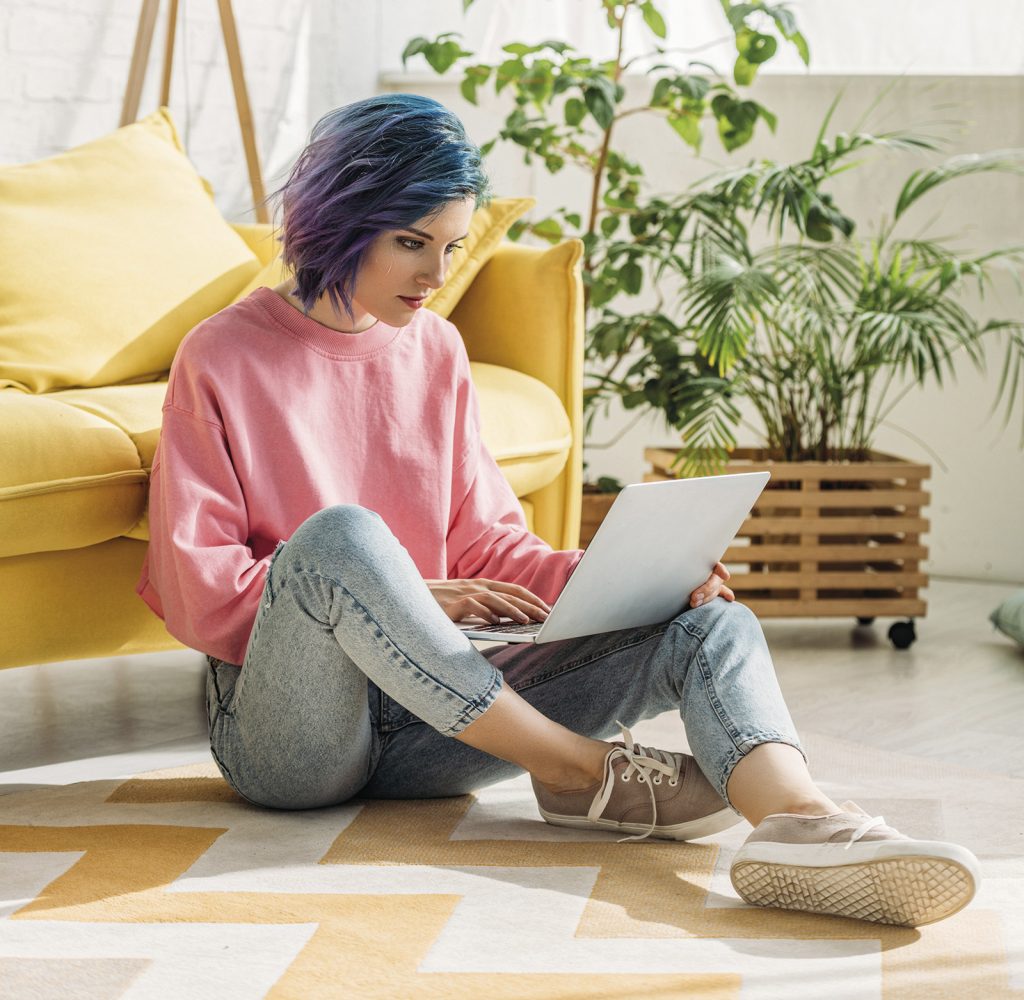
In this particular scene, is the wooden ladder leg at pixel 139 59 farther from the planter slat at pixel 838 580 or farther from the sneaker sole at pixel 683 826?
the sneaker sole at pixel 683 826

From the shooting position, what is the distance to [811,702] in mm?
2211

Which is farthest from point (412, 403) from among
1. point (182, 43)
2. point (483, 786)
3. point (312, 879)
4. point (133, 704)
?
point (182, 43)

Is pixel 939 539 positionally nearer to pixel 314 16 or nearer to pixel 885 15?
pixel 885 15

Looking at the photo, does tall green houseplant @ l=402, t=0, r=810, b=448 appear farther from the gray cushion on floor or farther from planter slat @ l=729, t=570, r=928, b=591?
the gray cushion on floor

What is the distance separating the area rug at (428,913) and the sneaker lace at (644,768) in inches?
1.7

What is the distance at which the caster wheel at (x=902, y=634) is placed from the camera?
8.57 ft

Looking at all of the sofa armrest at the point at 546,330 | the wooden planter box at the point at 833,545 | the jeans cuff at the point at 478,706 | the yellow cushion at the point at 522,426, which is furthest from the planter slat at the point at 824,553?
the jeans cuff at the point at 478,706

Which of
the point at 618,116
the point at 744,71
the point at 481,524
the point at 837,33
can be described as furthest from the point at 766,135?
the point at 481,524

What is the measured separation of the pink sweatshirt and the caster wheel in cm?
113

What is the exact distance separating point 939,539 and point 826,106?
101cm

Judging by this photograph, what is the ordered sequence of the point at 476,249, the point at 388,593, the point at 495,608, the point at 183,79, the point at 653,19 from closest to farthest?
the point at 388,593, the point at 495,608, the point at 476,249, the point at 653,19, the point at 183,79

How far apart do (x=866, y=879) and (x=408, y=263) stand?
728 millimetres

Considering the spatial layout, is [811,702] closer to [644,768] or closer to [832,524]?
[832,524]

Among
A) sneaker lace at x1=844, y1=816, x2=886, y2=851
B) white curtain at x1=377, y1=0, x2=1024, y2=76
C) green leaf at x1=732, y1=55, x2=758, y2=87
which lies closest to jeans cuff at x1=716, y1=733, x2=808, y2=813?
sneaker lace at x1=844, y1=816, x2=886, y2=851
